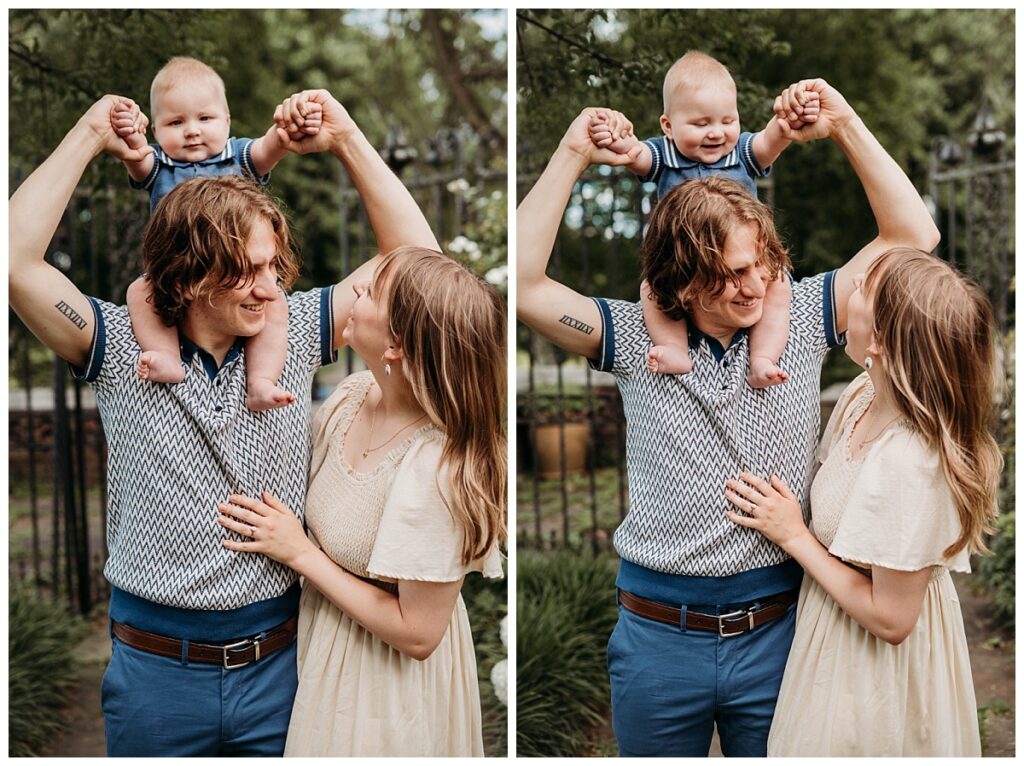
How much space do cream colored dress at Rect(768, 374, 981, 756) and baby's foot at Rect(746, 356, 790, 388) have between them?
204 mm

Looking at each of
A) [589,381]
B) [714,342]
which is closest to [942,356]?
[714,342]

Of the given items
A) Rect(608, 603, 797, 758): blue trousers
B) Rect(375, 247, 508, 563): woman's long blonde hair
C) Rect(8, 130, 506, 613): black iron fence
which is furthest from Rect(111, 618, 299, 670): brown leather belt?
Rect(8, 130, 506, 613): black iron fence

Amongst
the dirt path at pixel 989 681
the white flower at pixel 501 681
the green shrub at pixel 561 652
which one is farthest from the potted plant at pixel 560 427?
the dirt path at pixel 989 681

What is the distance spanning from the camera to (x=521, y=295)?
2.42 meters

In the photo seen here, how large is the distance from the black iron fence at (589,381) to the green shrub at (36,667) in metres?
2.07

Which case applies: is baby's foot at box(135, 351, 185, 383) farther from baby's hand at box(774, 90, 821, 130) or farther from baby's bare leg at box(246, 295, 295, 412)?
baby's hand at box(774, 90, 821, 130)

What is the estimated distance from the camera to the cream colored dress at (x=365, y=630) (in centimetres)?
223

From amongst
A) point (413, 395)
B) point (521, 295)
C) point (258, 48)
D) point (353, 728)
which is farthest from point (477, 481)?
point (258, 48)

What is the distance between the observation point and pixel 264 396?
7.30 feet

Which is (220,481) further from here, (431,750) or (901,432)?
(901,432)

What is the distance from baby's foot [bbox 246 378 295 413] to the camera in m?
2.23

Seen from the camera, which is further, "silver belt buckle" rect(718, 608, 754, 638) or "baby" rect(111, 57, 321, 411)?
"silver belt buckle" rect(718, 608, 754, 638)

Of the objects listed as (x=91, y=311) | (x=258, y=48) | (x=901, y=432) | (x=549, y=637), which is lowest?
(x=549, y=637)

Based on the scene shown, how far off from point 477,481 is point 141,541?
75 cm
